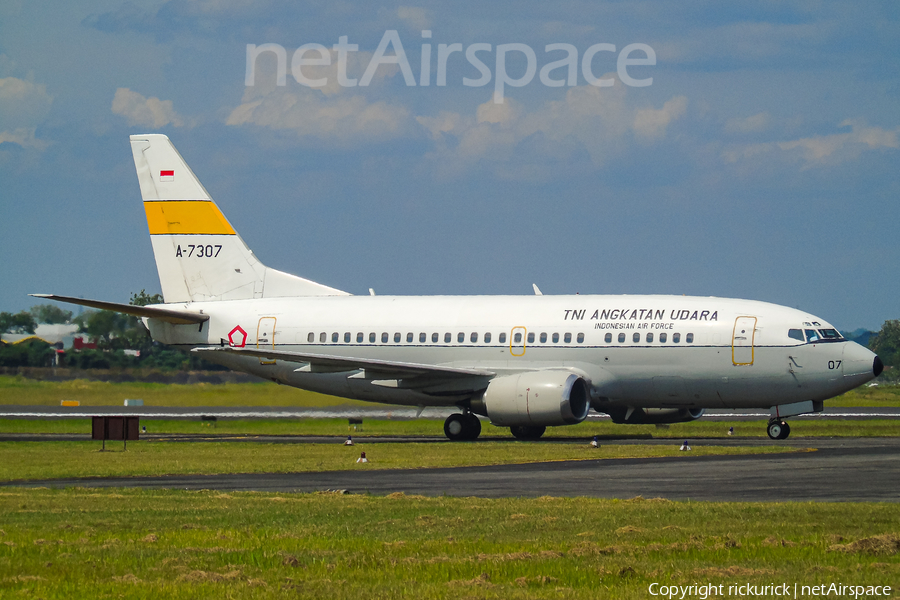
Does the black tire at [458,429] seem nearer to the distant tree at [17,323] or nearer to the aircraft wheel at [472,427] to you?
the aircraft wheel at [472,427]

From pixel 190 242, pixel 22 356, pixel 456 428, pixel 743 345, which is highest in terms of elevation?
pixel 190 242

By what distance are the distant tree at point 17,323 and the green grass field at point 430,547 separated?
74813 millimetres

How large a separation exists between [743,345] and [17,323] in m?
67.7

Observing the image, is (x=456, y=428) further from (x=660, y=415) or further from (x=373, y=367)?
(x=660, y=415)

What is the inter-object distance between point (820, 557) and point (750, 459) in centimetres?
1445

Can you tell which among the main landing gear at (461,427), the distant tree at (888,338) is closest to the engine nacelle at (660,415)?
the main landing gear at (461,427)

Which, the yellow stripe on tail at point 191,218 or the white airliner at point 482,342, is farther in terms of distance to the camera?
the yellow stripe on tail at point 191,218

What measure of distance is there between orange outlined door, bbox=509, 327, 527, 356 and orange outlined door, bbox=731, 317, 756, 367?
6.21 metres

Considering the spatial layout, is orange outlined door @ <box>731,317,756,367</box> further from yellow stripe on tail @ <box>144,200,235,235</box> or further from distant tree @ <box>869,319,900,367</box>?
distant tree @ <box>869,319,900,367</box>

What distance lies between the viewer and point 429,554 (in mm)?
12789

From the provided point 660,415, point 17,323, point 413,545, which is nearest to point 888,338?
point 17,323


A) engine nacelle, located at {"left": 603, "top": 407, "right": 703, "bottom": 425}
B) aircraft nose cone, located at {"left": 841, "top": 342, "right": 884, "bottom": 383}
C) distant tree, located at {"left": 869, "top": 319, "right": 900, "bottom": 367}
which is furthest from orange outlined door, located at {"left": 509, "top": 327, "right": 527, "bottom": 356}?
distant tree, located at {"left": 869, "top": 319, "right": 900, "bottom": 367}

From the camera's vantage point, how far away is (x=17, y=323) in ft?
295

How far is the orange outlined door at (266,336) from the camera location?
136 ft
